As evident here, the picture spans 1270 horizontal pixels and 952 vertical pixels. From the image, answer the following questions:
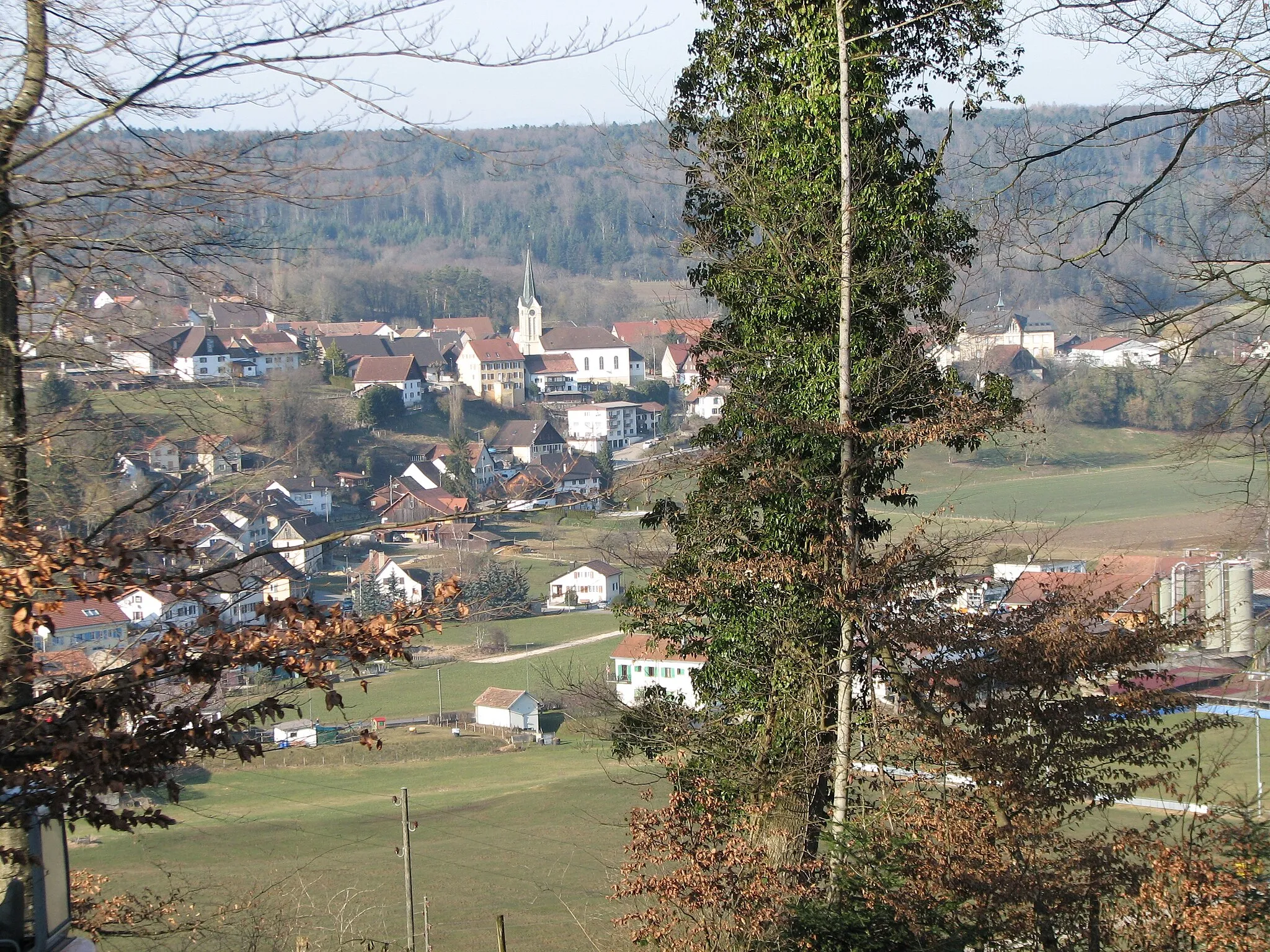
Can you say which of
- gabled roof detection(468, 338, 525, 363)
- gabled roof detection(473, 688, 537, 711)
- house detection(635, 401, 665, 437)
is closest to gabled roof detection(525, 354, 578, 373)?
gabled roof detection(468, 338, 525, 363)

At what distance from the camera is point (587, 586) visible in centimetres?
3678

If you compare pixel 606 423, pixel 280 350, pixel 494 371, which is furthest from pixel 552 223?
pixel 280 350

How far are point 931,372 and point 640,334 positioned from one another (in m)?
82.5

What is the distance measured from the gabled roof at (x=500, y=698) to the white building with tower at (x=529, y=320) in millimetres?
67637

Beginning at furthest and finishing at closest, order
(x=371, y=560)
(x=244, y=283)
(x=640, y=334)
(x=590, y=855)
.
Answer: (x=640, y=334) < (x=371, y=560) < (x=590, y=855) < (x=244, y=283)

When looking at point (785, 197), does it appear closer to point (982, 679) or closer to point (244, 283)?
point (982, 679)

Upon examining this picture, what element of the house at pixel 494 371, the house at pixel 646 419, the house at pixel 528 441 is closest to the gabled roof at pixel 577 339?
the house at pixel 494 371

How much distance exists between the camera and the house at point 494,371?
73.1 meters

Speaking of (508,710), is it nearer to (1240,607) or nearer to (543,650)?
(543,650)

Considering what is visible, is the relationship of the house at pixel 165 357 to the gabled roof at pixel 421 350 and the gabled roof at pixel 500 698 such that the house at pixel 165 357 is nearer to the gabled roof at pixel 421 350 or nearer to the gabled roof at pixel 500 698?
the gabled roof at pixel 500 698

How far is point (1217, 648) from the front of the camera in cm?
797

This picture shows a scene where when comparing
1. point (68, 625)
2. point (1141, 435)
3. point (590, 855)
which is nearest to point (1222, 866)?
point (68, 625)

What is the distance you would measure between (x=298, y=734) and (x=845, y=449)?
730 inches

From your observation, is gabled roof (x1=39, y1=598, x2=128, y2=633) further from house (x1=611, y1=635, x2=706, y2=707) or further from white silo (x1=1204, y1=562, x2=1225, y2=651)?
house (x1=611, y1=635, x2=706, y2=707)
